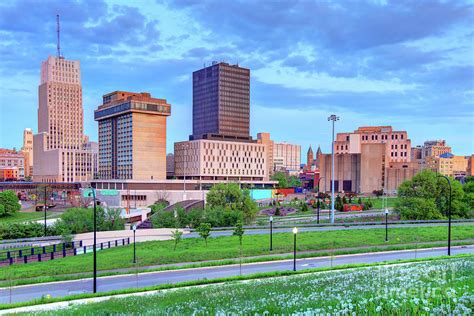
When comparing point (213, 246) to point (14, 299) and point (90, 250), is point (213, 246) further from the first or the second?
point (14, 299)

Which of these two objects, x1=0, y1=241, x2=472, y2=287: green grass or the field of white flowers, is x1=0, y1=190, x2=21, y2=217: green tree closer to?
x1=0, y1=241, x2=472, y2=287: green grass

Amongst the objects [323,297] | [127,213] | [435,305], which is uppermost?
[435,305]

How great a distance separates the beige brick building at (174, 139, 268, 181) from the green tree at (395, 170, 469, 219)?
91748 mm

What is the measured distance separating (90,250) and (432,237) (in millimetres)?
34319

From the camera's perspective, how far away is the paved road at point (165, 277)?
23578mm

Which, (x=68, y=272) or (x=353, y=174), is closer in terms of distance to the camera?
(x=68, y=272)

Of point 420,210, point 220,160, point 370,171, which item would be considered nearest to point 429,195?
point 420,210

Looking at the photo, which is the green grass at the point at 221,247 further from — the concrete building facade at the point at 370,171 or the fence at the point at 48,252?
the concrete building facade at the point at 370,171

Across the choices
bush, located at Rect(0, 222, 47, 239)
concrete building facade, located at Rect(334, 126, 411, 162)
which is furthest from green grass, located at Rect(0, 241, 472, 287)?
concrete building facade, located at Rect(334, 126, 411, 162)

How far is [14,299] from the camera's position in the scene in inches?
878

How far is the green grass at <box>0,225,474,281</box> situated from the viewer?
97.8ft

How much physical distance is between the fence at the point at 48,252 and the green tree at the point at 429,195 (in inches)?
1610

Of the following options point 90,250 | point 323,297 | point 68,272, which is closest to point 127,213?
point 90,250

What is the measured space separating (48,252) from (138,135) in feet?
322
